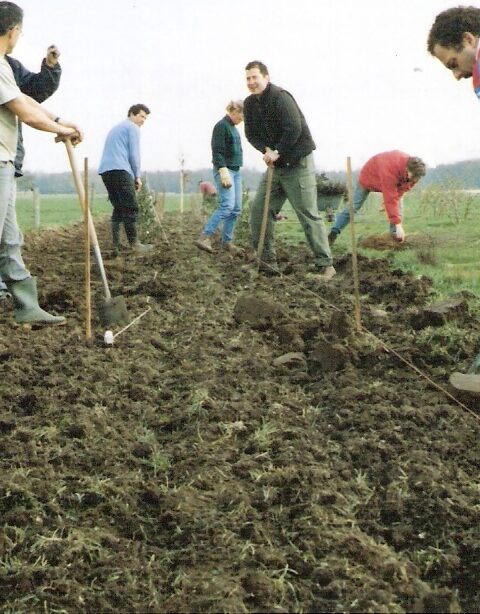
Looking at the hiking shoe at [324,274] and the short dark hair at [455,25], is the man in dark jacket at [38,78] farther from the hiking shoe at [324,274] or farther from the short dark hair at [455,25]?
the short dark hair at [455,25]

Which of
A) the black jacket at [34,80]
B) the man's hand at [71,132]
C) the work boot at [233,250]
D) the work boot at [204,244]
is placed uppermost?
the black jacket at [34,80]

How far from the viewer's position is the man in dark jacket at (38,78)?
5574mm

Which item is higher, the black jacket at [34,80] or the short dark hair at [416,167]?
the black jacket at [34,80]

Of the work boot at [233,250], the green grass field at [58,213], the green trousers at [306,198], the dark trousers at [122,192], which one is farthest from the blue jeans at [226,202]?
the green grass field at [58,213]

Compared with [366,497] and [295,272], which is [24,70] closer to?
[295,272]

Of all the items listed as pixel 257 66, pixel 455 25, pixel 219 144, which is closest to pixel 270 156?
pixel 257 66

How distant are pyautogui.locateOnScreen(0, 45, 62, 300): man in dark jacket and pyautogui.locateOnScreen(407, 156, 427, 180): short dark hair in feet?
10.9

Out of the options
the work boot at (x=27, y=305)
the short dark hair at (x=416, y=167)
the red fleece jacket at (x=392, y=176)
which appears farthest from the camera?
the red fleece jacket at (x=392, y=176)

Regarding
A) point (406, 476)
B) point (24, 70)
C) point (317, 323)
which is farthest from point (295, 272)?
point (406, 476)

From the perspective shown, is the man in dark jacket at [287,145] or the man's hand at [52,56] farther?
the man in dark jacket at [287,145]

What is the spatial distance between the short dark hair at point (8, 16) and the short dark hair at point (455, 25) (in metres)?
2.53

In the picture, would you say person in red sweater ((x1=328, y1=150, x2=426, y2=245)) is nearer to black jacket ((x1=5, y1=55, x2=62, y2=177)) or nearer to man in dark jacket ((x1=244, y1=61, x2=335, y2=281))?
man in dark jacket ((x1=244, y1=61, x2=335, y2=281))

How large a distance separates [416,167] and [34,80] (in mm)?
3530

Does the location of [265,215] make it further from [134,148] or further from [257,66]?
[134,148]
